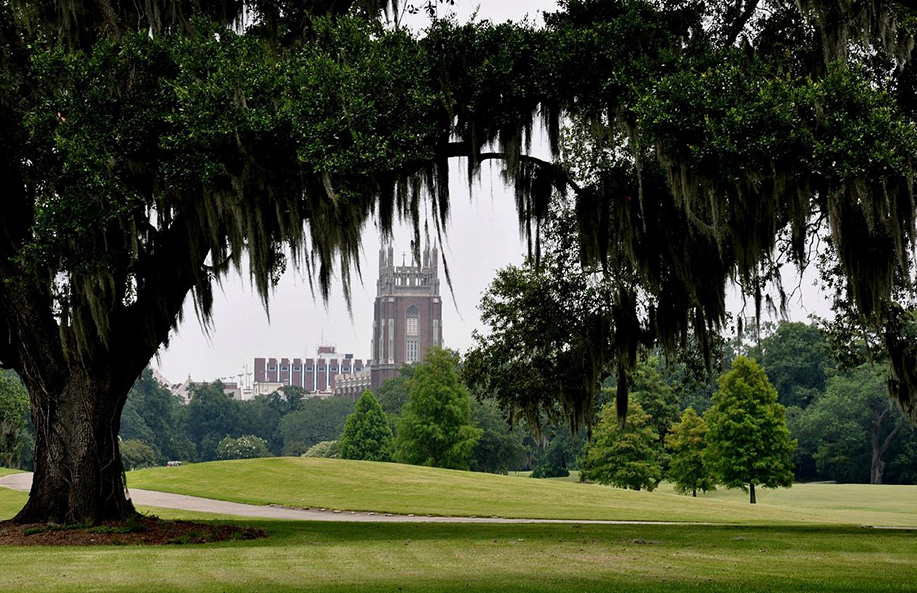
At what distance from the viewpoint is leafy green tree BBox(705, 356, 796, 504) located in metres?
41.9

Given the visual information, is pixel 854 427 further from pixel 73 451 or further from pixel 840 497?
pixel 73 451

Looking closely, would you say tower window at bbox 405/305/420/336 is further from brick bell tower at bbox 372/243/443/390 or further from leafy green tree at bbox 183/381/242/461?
leafy green tree at bbox 183/381/242/461

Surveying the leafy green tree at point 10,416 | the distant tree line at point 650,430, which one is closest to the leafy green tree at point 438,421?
the distant tree line at point 650,430

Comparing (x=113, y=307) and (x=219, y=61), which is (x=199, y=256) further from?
(x=219, y=61)

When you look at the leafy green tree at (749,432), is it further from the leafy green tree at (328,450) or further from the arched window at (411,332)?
the arched window at (411,332)

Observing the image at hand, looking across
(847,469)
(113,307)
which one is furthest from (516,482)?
(847,469)

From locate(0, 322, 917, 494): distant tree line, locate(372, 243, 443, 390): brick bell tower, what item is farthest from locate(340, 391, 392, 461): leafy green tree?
locate(372, 243, 443, 390): brick bell tower

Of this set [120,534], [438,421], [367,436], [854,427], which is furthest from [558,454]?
[120,534]

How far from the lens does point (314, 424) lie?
4798 inches

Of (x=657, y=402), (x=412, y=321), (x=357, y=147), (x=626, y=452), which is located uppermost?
(x=412, y=321)

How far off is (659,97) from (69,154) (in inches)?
261

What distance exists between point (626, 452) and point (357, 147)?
4217cm

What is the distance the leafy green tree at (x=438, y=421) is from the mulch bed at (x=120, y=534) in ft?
144

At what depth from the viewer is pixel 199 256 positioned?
12.7m
